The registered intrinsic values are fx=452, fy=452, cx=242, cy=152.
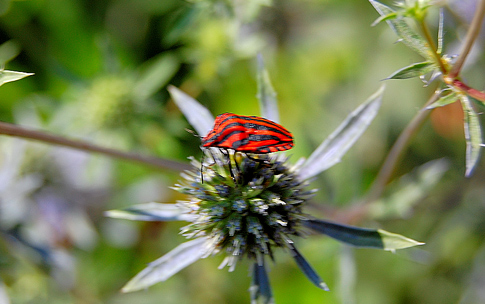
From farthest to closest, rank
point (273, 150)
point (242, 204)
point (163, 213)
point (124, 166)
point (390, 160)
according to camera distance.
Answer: point (124, 166), point (390, 160), point (163, 213), point (242, 204), point (273, 150)

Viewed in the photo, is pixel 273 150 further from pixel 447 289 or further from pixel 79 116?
pixel 447 289

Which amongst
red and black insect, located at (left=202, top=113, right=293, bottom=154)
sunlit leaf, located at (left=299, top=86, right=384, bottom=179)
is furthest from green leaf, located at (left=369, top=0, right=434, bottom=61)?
red and black insect, located at (left=202, top=113, right=293, bottom=154)

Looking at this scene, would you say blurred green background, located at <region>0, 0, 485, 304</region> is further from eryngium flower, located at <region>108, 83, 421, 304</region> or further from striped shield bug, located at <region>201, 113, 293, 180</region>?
striped shield bug, located at <region>201, 113, 293, 180</region>

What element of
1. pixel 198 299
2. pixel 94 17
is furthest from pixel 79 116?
pixel 198 299

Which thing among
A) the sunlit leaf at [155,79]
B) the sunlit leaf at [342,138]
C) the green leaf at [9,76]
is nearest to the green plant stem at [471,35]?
the sunlit leaf at [342,138]

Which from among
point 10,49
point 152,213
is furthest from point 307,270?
point 10,49

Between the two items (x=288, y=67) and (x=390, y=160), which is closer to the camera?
(x=390, y=160)

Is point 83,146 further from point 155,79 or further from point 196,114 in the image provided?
point 155,79
